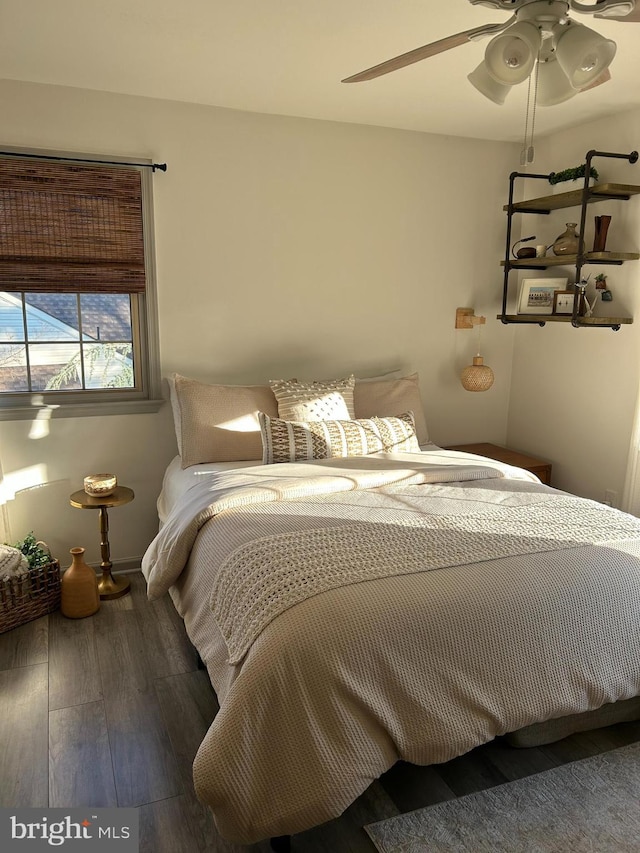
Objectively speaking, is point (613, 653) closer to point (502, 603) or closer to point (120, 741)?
point (502, 603)

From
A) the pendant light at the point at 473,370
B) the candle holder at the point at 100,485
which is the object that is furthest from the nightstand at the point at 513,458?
the candle holder at the point at 100,485

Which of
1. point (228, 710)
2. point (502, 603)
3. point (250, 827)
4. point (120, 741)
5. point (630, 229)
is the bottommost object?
point (120, 741)

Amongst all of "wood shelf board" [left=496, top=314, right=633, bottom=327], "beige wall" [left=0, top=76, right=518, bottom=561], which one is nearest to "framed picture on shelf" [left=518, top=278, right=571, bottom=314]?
"wood shelf board" [left=496, top=314, right=633, bottom=327]

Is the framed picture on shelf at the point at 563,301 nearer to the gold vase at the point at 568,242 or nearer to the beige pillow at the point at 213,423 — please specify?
the gold vase at the point at 568,242

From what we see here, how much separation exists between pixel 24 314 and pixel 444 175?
8.47 ft

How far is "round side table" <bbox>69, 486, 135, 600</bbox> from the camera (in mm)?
3094

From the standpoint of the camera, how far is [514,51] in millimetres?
1765

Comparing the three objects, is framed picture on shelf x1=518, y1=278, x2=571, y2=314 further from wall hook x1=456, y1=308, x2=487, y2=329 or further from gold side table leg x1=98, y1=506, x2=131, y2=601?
gold side table leg x1=98, y1=506, x2=131, y2=601

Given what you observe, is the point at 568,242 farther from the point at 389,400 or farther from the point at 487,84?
the point at 487,84

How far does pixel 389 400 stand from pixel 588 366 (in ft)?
4.01

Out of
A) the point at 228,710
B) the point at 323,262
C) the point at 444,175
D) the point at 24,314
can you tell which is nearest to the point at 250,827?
the point at 228,710

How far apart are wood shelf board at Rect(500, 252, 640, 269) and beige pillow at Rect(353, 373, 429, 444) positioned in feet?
3.40

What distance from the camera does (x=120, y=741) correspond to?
7.05 ft

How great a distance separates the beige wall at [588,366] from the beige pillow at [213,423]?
194 cm
